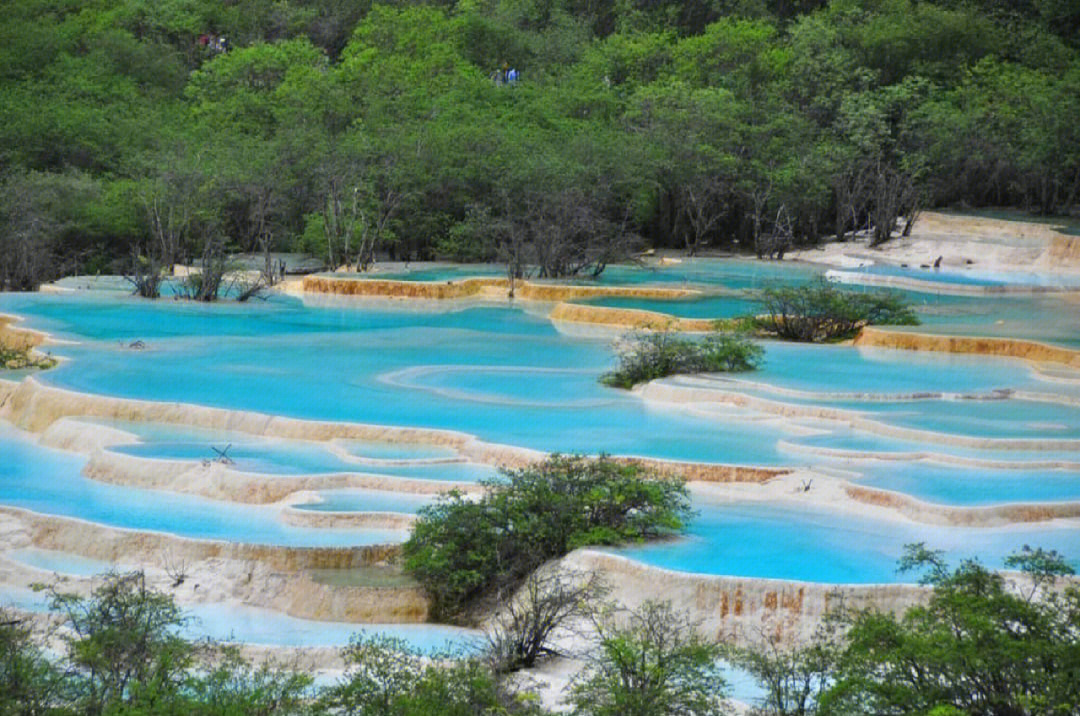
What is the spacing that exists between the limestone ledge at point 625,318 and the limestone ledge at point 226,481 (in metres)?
8.35

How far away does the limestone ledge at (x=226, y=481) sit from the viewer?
593 inches

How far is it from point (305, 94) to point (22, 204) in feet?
35.2

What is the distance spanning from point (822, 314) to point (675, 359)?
3884 mm

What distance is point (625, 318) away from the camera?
25188 millimetres

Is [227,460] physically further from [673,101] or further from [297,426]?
[673,101]

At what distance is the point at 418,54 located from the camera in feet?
150

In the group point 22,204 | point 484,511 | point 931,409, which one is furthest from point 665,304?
point 484,511

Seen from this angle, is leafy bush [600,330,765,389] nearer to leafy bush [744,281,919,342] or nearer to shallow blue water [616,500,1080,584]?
leafy bush [744,281,919,342]

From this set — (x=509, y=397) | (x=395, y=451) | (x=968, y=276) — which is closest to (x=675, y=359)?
(x=509, y=397)

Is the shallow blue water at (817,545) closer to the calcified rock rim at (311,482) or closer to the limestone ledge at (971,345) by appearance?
the calcified rock rim at (311,482)

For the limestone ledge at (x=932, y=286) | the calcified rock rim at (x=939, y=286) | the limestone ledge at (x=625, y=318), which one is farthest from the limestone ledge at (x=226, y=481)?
the limestone ledge at (x=932, y=286)

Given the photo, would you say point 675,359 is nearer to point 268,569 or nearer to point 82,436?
point 82,436

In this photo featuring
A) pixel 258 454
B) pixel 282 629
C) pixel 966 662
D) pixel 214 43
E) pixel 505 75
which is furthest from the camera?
pixel 214 43

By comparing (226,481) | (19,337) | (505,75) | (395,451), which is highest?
(505,75)
